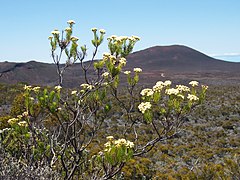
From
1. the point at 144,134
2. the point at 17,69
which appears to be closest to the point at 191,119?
the point at 144,134

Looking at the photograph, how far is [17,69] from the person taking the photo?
5616cm

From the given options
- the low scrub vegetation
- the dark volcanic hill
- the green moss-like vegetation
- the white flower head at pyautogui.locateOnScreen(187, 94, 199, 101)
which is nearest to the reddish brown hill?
the dark volcanic hill

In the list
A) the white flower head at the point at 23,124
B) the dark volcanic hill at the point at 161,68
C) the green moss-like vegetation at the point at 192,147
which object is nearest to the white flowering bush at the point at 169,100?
the white flower head at the point at 23,124

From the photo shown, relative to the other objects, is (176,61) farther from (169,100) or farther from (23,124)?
(169,100)

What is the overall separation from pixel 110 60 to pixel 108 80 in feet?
1.18

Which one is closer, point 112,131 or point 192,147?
point 192,147

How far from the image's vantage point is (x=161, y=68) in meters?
76.2

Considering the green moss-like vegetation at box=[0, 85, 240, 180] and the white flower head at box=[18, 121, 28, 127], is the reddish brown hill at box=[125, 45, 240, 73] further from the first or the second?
the white flower head at box=[18, 121, 28, 127]

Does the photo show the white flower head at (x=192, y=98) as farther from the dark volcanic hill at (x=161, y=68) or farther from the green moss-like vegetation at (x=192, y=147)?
the dark volcanic hill at (x=161, y=68)

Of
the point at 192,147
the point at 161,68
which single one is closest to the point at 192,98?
the point at 192,147

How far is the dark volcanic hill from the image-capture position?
53875 millimetres

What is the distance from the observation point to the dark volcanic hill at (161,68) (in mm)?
53875

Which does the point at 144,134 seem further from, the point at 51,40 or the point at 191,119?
the point at 51,40

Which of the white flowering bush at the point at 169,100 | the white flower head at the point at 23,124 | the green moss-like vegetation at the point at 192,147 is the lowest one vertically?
the green moss-like vegetation at the point at 192,147
